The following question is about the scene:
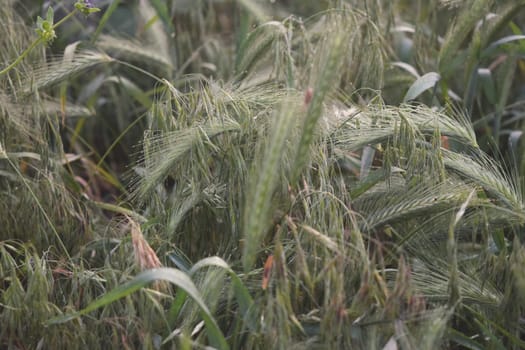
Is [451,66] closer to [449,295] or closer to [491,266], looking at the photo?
[491,266]

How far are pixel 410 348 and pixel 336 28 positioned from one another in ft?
1.60

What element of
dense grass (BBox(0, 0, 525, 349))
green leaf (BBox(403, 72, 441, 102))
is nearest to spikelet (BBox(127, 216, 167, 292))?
dense grass (BBox(0, 0, 525, 349))

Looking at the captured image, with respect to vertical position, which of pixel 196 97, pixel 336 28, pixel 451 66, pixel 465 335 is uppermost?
pixel 336 28

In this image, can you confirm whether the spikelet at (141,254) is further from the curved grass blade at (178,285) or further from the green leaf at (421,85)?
the green leaf at (421,85)

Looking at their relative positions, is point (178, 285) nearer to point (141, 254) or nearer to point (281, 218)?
point (141, 254)

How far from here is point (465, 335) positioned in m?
1.42

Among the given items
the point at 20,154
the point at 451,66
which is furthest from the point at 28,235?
the point at 451,66

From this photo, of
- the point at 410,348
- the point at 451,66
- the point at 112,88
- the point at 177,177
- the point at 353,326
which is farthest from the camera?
the point at 112,88

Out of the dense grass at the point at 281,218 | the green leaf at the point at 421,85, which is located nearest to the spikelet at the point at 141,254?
the dense grass at the point at 281,218

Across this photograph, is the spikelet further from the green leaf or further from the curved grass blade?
the green leaf

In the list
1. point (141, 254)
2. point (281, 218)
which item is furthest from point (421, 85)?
point (141, 254)

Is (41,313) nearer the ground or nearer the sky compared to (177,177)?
nearer the ground

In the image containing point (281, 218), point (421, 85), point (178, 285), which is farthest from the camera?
point (421, 85)

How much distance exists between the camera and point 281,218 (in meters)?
1.39
